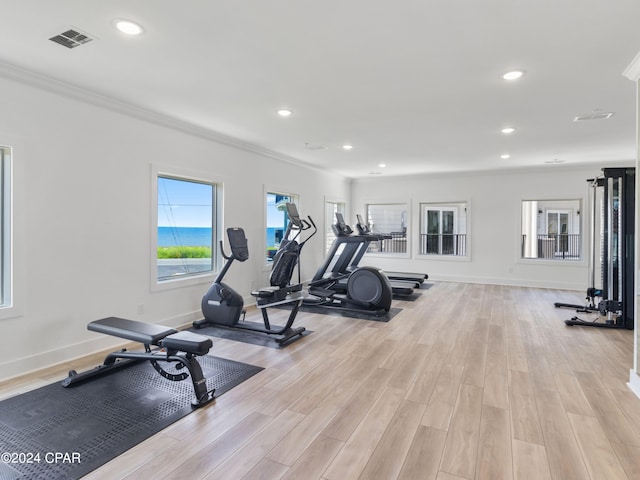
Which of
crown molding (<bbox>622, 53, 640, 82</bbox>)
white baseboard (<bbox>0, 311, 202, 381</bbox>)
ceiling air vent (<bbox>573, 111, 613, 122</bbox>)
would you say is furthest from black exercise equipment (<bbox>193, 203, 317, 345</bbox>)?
ceiling air vent (<bbox>573, 111, 613, 122</bbox>)

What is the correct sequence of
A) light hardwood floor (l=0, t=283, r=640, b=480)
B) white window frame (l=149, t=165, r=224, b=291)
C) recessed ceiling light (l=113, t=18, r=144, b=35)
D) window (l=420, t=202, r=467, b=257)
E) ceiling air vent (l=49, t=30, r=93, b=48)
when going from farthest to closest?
window (l=420, t=202, r=467, b=257)
white window frame (l=149, t=165, r=224, b=291)
ceiling air vent (l=49, t=30, r=93, b=48)
recessed ceiling light (l=113, t=18, r=144, b=35)
light hardwood floor (l=0, t=283, r=640, b=480)

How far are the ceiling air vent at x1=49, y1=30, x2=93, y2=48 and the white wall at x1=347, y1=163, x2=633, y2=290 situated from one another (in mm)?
7316

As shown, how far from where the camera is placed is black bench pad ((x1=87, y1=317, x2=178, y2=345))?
274cm

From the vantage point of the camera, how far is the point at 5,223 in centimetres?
298

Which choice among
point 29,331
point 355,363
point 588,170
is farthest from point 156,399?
point 588,170

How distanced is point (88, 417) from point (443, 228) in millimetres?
8327

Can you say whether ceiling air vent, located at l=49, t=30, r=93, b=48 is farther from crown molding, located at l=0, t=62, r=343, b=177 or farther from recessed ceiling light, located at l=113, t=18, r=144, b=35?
crown molding, located at l=0, t=62, r=343, b=177

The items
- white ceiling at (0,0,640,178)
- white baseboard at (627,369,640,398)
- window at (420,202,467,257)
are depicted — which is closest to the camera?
white ceiling at (0,0,640,178)

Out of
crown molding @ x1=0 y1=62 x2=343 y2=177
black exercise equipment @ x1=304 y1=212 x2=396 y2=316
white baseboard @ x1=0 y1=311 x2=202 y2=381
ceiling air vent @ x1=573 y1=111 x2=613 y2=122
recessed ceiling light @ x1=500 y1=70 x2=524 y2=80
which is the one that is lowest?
white baseboard @ x1=0 y1=311 x2=202 y2=381

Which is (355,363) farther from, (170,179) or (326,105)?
(170,179)

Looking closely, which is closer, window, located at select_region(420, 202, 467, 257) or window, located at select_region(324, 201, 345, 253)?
window, located at select_region(324, 201, 345, 253)

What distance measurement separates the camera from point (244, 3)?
2064mm

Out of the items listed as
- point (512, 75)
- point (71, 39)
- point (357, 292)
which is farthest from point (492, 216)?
point (71, 39)

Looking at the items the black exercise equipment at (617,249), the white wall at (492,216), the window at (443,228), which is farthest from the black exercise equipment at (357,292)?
the window at (443,228)
